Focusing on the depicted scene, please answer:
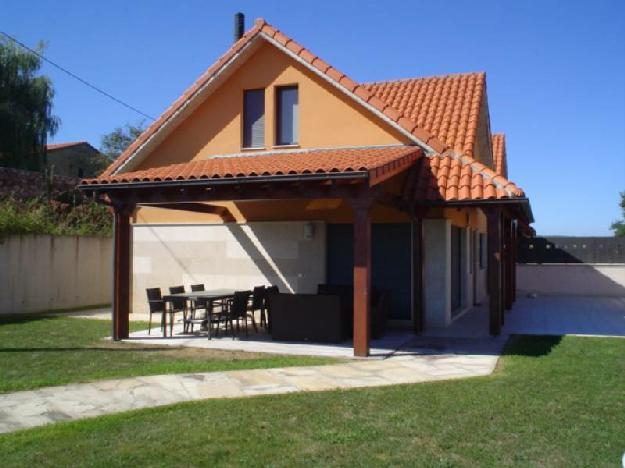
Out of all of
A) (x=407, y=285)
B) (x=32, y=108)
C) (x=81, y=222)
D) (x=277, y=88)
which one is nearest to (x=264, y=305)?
(x=407, y=285)

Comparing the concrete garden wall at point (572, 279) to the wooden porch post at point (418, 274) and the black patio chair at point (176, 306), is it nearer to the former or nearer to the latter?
the wooden porch post at point (418, 274)

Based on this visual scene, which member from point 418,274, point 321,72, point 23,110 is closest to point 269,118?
point 321,72

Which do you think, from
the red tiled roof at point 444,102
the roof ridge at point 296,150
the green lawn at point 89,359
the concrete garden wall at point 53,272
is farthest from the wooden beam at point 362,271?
the concrete garden wall at point 53,272

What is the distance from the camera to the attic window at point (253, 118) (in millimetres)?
14711

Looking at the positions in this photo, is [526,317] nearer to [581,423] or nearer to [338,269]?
[338,269]

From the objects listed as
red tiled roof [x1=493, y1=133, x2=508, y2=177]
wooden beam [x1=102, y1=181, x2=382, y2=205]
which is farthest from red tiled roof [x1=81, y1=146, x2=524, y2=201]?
red tiled roof [x1=493, y1=133, x2=508, y2=177]

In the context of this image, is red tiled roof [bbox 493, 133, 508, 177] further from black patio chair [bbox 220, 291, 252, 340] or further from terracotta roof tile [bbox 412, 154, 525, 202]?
black patio chair [bbox 220, 291, 252, 340]

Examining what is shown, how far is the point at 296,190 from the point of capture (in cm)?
1045

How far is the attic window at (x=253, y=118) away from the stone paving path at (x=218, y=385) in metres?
6.92

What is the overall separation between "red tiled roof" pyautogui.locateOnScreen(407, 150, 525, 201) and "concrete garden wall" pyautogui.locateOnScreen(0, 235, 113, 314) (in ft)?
35.7

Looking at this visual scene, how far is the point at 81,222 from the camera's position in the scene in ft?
69.5

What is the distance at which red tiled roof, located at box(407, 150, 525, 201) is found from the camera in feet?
36.6

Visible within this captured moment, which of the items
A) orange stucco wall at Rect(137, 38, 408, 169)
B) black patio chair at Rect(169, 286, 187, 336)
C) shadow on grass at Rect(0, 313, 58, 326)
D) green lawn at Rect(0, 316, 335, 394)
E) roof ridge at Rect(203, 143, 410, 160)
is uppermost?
orange stucco wall at Rect(137, 38, 408, 169)

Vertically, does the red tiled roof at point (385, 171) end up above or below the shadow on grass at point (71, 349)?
above
